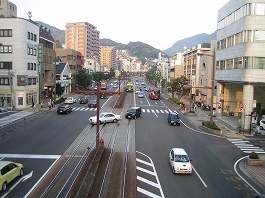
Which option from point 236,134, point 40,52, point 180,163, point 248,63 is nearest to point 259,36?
point 248,63

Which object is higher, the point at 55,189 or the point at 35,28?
the point at 35,28

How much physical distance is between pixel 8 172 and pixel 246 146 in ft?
74.0

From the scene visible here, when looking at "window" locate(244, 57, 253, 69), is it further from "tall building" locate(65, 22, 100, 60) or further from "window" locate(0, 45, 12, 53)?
"tall building" locate(65, 22, 100, 60)

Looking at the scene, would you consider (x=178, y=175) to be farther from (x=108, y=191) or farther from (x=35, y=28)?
(x=35, y=28)

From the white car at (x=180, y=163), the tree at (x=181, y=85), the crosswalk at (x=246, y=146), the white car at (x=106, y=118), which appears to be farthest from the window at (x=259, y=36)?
the tree at (x=181, y=85)

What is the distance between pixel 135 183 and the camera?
18281mm

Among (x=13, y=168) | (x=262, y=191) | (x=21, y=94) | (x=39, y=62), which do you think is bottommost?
(x=262, y=191)

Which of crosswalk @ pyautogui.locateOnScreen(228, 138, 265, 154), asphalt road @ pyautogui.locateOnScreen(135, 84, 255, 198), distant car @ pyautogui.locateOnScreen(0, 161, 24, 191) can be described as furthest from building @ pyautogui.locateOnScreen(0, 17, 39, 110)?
crosswalk @ pyautogui.locateOnScreen(228, 138, 265, 154)

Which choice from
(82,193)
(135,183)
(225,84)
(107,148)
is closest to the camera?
(82,193)

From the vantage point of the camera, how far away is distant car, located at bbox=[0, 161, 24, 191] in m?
16.8

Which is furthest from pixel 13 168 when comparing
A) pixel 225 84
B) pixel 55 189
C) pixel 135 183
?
pixel 225 84

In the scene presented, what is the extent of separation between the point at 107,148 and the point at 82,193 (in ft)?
34.5

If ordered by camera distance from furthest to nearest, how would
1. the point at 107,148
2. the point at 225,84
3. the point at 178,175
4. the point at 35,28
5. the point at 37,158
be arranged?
1. the point at 35,28
2. the point at 225,84
3. the point at 107,148
4. the point at 37,158
5. the point at 178,175

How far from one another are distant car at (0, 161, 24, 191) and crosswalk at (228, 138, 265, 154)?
20151mm
